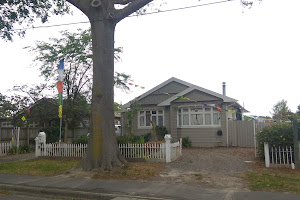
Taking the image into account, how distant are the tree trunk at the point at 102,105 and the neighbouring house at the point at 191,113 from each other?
7.09m

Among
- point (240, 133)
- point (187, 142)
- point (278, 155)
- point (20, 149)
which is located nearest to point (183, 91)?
point (187, 142)

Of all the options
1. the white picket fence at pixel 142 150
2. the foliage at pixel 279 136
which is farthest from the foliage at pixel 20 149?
the foliage at pixel 279 136

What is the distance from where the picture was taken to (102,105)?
33.9ft

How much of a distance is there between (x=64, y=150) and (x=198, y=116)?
9.59 meters

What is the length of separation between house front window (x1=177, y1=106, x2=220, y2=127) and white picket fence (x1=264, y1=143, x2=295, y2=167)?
8397 mm

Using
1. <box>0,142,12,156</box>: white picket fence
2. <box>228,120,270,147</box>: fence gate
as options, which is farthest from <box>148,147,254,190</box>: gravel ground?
<box>0,142,12,156</box>: white picket fence

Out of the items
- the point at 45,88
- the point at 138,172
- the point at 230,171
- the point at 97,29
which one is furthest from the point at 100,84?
the point at 45,88

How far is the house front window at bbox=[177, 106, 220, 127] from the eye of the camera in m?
18.9

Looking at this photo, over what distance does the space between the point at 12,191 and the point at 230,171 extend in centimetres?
709

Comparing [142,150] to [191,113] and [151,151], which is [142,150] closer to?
[151,151]

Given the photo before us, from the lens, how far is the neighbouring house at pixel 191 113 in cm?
1861

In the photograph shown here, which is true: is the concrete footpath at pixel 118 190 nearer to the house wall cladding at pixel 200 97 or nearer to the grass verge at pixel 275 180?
the grass verge at pixel 275 180

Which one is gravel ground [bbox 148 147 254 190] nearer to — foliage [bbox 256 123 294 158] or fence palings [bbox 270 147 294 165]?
fence palings [bbox 270 147 294 165]

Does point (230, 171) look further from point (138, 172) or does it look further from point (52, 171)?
point (52, 171)
